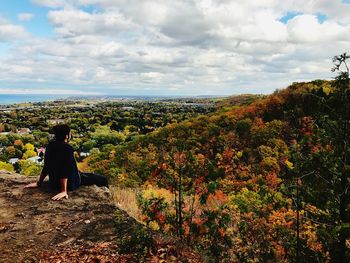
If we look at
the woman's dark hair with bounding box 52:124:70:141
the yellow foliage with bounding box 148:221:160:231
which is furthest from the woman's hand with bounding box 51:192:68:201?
the yellow foliage with bounding box 148:221:160:231

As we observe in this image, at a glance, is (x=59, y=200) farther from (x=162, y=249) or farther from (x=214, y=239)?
(x=214, y=239)

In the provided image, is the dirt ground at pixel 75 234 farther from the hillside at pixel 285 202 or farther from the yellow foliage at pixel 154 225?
the hillside at pixel 285 202

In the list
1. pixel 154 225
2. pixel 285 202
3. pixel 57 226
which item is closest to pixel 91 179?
pixel 154 225

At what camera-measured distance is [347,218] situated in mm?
6555

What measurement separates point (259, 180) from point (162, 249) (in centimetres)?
3053

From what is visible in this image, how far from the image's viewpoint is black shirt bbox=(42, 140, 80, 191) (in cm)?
808

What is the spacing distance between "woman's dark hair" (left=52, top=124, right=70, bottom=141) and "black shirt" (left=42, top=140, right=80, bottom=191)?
4.5 inches

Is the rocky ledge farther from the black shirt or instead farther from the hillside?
the hillside

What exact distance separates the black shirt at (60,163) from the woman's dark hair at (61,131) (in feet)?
0.37

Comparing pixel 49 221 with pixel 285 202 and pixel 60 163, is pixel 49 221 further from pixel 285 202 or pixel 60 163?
pixel 285 202

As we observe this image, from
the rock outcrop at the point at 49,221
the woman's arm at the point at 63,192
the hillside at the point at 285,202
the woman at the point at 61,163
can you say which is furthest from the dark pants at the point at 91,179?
the hillside at the point at 285,202

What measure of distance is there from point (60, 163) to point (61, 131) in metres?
0.71

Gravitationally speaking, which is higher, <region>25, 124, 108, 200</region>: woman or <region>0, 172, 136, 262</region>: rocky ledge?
<region>25, 124, 108, 200</region>: woman

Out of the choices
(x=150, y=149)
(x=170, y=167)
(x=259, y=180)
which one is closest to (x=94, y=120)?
(x=150, y=149)
